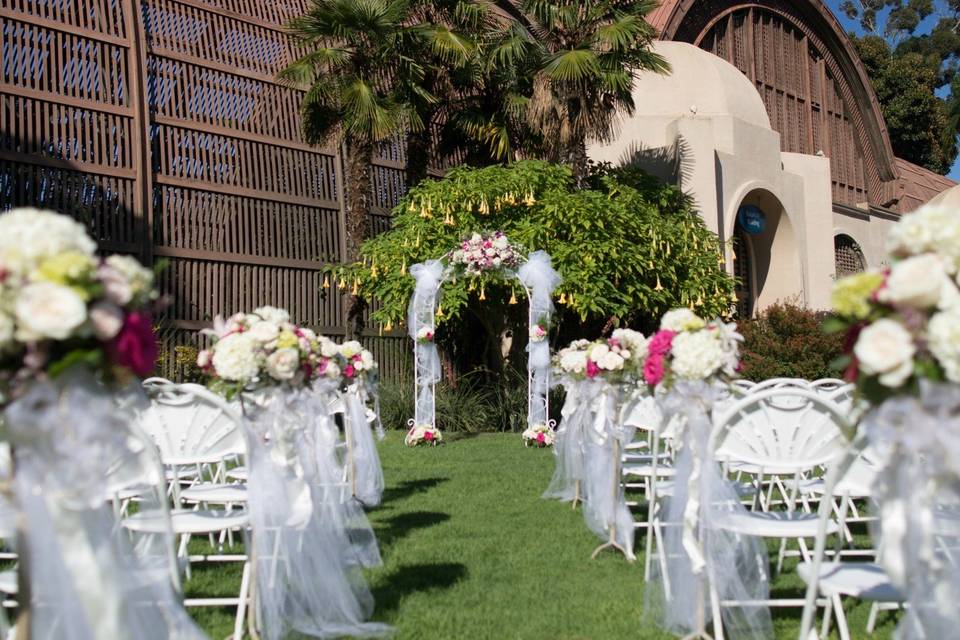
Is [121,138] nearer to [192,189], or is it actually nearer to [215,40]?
[192,189]

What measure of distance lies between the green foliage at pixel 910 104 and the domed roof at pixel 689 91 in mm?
21221

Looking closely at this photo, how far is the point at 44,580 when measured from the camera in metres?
2.22

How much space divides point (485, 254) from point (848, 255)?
64.5 ft

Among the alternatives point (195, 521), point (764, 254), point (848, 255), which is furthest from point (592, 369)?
point (848, 255)

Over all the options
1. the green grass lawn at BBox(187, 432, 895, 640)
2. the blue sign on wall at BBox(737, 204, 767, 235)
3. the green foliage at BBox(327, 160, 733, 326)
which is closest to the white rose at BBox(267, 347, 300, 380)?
the green grass lawn at BBox(187, 432, 895, 640)

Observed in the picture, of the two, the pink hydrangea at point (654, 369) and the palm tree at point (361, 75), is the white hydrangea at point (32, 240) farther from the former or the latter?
the palm tree at point (361, 75)

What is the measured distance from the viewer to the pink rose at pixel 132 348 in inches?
87.2

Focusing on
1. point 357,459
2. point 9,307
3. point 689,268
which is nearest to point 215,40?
point 689,268

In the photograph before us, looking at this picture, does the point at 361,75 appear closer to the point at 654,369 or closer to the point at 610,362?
the point at 610,362

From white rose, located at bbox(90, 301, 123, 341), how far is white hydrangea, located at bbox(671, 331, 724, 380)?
7.46 ft

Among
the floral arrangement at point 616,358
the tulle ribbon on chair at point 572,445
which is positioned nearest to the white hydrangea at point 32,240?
the floral arrangement at point 616,358

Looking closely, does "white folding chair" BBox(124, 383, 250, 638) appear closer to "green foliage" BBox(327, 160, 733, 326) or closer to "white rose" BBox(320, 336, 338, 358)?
"white rose" BBox(320, 336, 338, 358)

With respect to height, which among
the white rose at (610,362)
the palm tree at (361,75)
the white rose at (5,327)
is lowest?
the white rose at (610,362)

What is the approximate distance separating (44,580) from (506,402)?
1327 centimetres
